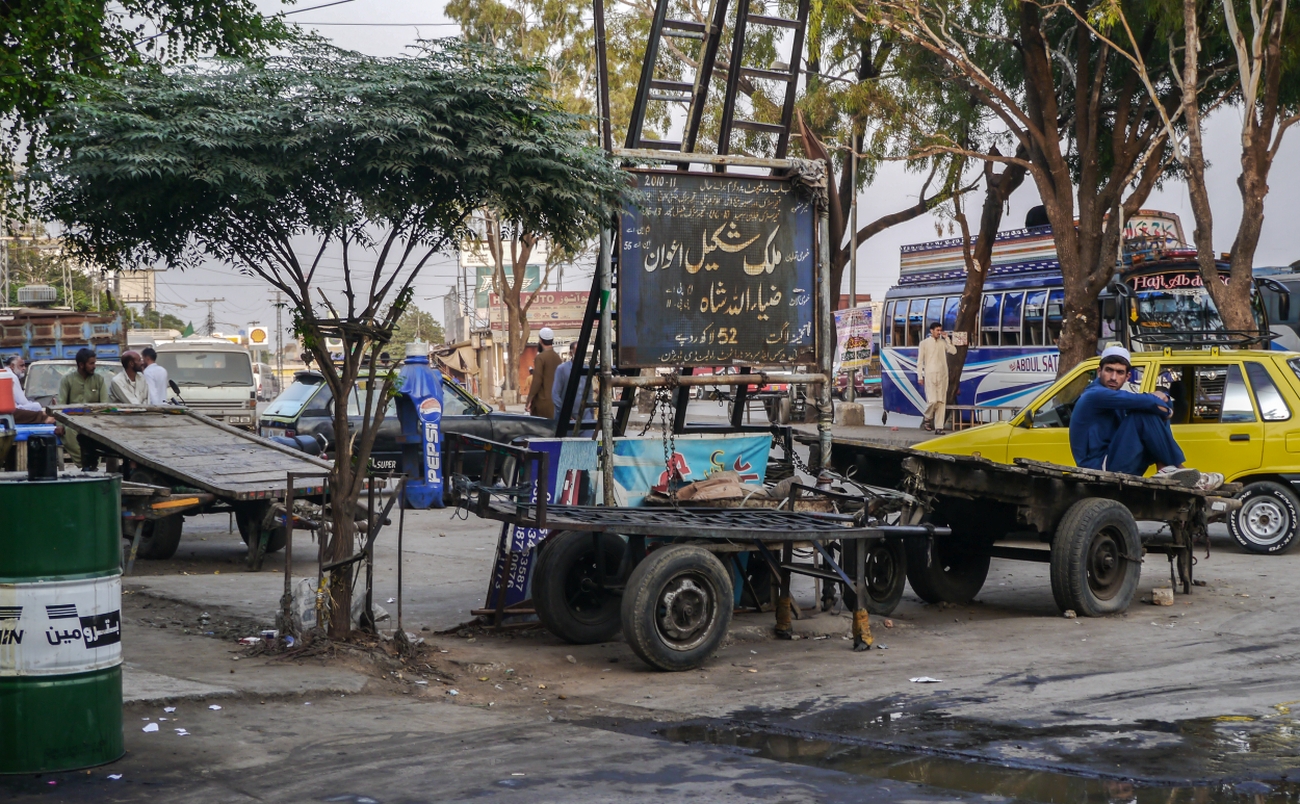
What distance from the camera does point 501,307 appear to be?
7056cm

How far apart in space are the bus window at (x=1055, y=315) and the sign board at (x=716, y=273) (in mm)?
16353

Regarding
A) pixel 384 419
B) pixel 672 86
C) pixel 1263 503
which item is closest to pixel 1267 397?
pixel 1263 503

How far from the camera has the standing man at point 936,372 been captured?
2550 cm

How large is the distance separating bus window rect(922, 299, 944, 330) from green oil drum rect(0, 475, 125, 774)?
81.1 ft

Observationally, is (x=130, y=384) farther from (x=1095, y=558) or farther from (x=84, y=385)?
(x=1095, y=558)

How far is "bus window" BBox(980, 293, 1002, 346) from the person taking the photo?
26.1m

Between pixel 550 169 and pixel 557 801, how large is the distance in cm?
350

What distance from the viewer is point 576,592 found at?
25.9 feet

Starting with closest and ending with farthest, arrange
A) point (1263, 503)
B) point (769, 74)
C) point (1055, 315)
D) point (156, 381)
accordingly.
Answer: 1. point (769, 74)
2. point (1263, 503)
3. point (156, 381)
4. point (1055, 315)

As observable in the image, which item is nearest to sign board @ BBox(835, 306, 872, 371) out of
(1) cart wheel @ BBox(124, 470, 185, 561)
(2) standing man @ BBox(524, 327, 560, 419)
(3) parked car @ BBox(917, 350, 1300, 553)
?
(2) standing man @ BBox(524, 327, 560, 419)

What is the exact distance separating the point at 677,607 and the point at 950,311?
72.0 feet

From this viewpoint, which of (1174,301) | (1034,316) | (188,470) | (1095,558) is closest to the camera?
(1095,558)

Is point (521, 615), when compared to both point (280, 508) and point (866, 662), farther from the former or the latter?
point (280, 508)

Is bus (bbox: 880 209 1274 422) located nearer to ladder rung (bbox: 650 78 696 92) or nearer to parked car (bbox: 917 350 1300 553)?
parked car (bbox: 917 350 1300 553)
